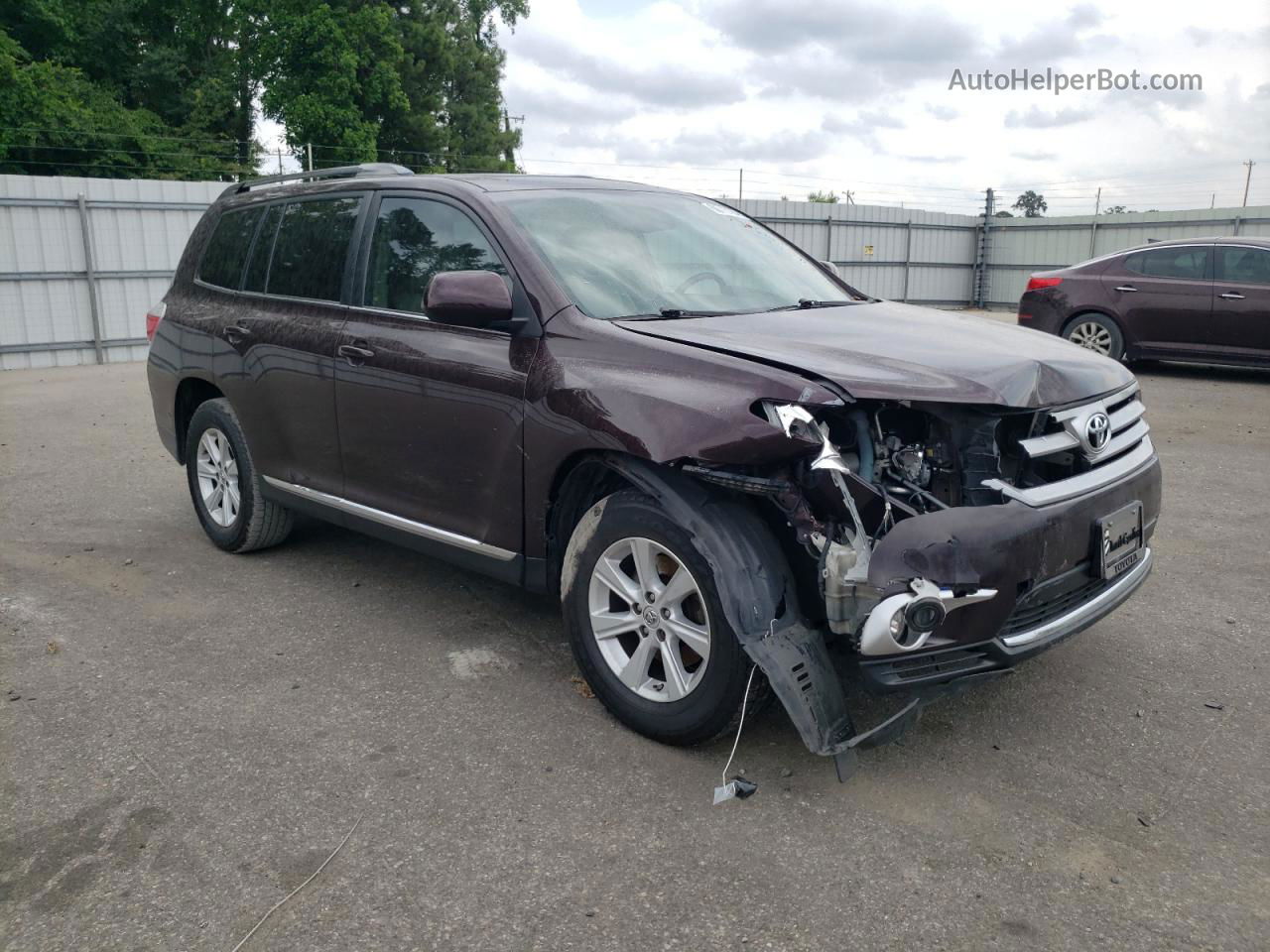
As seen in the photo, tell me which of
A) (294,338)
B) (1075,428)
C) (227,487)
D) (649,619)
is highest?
(294,338)

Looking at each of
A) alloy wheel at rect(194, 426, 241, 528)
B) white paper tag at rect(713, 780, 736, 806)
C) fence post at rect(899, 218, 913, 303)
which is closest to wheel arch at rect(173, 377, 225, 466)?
alloy wheel at rect(194, 426, 241, 528)

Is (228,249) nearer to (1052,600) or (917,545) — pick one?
(917,545)

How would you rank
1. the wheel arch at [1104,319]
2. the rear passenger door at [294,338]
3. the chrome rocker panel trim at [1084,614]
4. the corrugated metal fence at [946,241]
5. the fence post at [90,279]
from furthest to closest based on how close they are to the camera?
the corrugated metal fence at [946,241], the fence post at [90,279], the wheel arch at [1104,319], the rear passenger door at [294,338], the chrome rocker panel trim at [1084,614]

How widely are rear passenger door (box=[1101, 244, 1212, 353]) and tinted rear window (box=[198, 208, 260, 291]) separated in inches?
373

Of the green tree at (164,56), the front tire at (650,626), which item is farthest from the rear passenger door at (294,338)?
the green tree at (164,56)

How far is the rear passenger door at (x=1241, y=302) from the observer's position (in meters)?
10.7

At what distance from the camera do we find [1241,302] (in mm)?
10781

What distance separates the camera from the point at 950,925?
2.48 meters

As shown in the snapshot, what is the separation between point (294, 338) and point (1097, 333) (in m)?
9.77

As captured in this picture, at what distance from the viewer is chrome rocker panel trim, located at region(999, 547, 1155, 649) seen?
3000 mm

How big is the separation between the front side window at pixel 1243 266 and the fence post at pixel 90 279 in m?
15.0

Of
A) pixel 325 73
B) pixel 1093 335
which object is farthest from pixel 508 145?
pixel 1093 335

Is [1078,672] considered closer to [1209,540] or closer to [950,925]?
[950,925]

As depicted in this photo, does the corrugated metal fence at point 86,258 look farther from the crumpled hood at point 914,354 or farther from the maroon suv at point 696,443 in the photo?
the crumpled hood at point 914,354
